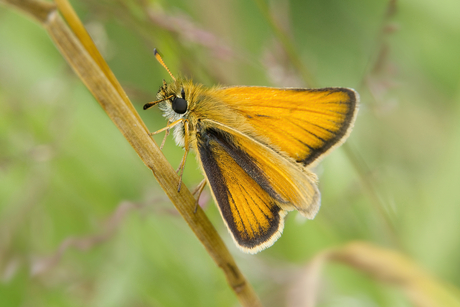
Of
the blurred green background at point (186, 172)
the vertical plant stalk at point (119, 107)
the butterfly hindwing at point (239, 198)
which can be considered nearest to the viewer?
the vertical plant stalk at point (119, 107)

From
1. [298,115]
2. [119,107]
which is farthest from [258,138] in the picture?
[119,107]

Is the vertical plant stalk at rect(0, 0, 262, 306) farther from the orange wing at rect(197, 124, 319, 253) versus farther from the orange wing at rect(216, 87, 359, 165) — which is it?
the orange wing at rect(216, 87, 359, 165)

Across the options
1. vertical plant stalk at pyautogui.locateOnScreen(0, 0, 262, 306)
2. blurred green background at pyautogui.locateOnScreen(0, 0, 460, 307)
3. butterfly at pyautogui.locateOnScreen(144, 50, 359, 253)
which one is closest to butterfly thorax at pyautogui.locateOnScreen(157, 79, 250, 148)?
butterfly at pyautogui.locateOnScreen(144, 50, 359, 253)

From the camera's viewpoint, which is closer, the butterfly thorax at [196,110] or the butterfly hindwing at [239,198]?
the butterfly hindwing at [239,198]

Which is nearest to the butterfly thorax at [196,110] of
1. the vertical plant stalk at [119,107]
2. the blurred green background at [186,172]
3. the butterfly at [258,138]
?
the butterfly at [258,138]

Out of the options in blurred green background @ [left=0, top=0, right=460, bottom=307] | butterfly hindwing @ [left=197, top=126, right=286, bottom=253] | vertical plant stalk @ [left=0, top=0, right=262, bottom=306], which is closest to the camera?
vertical plant stalk @ [left=0, top=0, right=262, bottom=306]

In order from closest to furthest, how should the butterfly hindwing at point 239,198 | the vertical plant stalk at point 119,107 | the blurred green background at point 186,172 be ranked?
the vertical plant stalk at point 119,107 < the butterfly hindwing at point 239,198 < the blurred green background at point 186,172

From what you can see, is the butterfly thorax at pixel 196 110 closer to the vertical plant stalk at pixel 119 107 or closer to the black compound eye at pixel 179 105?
the black compound eye at pixel 179 105
